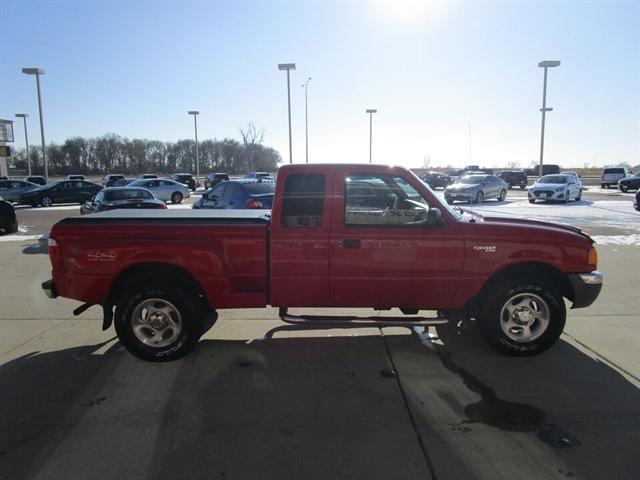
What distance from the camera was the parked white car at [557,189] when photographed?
2534 cm

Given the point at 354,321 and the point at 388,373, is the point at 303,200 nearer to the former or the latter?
the point at 354,321

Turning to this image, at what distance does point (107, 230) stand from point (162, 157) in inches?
4492

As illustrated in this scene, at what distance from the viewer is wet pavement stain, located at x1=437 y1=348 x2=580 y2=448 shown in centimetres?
316

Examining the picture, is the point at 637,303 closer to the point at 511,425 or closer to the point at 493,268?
the point at 493,268

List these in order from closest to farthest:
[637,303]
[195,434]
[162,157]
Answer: [195,434] → [637,303] → [162,157]

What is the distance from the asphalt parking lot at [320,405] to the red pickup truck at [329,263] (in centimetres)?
42

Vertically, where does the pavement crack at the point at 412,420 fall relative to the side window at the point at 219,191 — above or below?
below

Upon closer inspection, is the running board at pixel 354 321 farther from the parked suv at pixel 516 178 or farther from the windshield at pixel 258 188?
the parked suv at pixel 516 178

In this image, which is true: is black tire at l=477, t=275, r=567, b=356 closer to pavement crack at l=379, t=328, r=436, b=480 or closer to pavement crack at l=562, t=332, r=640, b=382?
pavement crack at l=562, t=332, r=640, b=382

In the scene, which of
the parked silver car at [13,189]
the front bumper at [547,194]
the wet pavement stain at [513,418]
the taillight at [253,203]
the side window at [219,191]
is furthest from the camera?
the parked silver car at [13,189]

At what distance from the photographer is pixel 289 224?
4.34m

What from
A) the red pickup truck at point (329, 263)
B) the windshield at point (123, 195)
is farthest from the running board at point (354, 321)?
the windshield at point (123, 195)

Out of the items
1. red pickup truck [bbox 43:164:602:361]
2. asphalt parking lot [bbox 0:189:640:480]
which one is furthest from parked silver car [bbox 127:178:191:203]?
red pickup truck [bbox 43:164:602:361]

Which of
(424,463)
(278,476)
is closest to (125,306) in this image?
(278,476)
